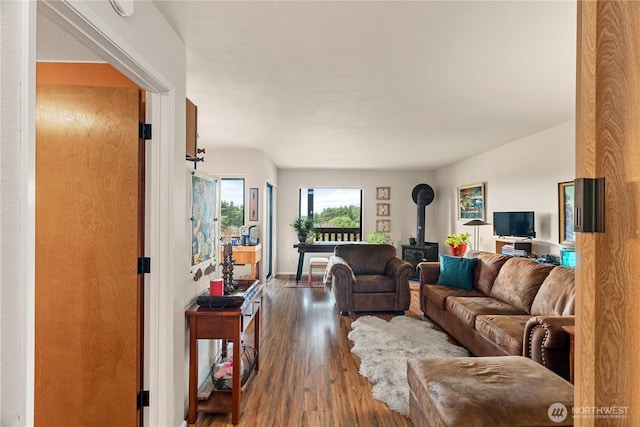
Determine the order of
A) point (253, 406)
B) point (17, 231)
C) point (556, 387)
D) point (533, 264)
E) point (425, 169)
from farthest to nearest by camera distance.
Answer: point (425, 169) → point (533, 264) → point (253, 406) → point (556, 387) → point (17, 231)

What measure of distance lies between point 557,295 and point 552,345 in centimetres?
81

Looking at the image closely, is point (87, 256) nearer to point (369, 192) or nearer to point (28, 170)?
point (28, 170)

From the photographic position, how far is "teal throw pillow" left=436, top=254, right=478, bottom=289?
423cm

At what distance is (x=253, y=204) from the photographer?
621 cm

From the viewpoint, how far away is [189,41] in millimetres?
2225

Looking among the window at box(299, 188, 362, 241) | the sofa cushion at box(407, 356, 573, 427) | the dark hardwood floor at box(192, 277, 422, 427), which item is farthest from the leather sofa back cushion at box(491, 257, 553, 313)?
the window at box(299, 188, 362, 241)

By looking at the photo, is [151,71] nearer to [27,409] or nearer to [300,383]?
[27,409]

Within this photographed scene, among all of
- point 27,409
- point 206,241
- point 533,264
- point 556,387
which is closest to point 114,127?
point 206,241

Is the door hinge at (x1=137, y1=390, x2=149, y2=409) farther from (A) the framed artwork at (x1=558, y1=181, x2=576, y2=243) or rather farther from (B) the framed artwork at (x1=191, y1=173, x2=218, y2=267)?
(A) the framed artwork at (x1=558, y1=181, x2=576, y2=243)

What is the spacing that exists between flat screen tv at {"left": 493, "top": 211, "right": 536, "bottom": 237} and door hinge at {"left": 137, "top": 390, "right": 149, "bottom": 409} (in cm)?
483

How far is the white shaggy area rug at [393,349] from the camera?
261 centimetres

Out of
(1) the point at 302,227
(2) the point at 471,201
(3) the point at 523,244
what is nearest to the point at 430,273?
(3) the point at 523,244

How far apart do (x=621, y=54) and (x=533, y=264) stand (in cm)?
335

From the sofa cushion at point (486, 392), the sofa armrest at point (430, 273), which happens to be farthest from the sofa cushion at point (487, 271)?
the sofa cushion at point (486, 392)
